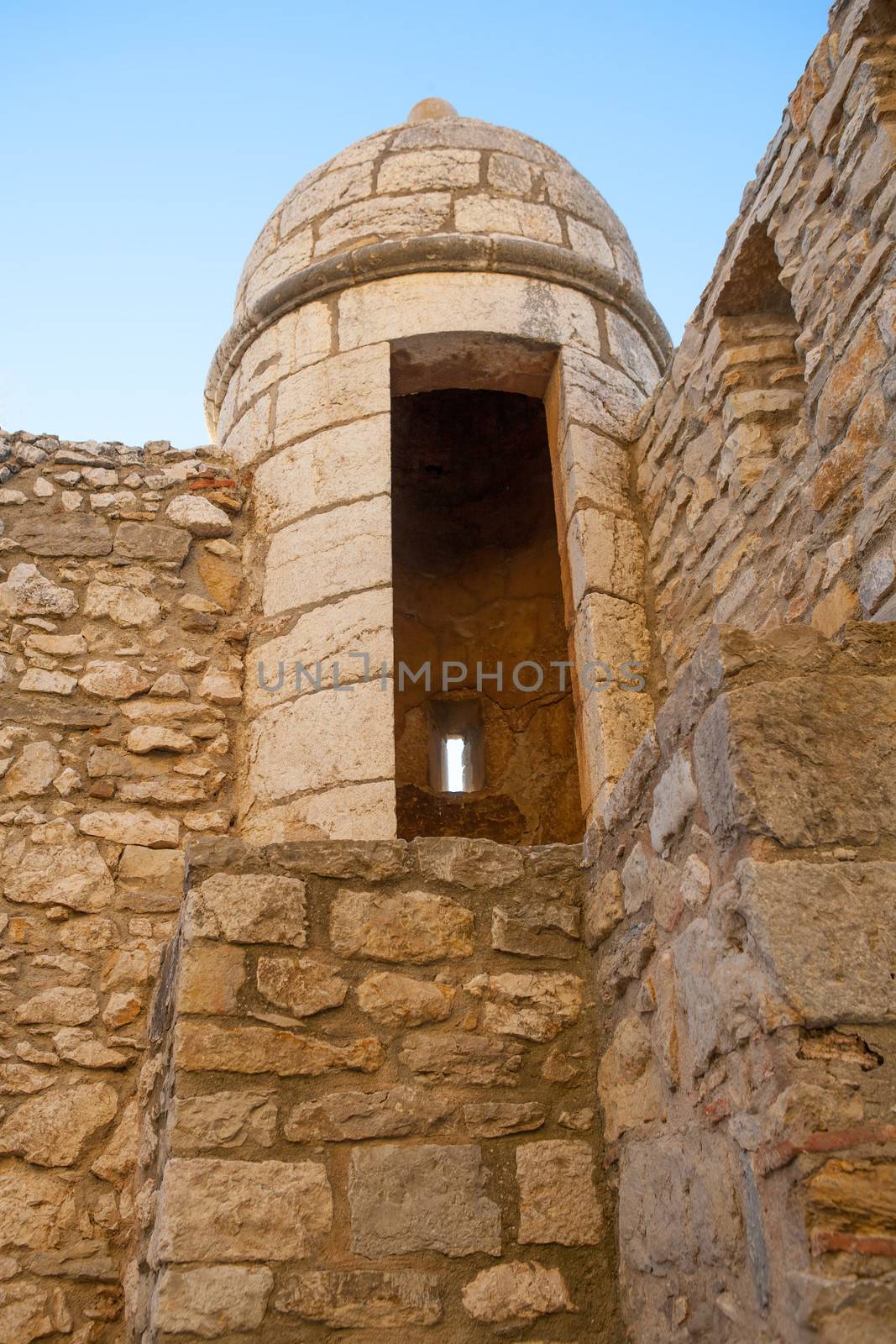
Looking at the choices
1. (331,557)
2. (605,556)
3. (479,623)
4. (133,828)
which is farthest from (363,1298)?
(479,623)

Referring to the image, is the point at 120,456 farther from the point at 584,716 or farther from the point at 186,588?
the point at 584,716

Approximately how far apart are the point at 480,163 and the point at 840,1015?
447 cm

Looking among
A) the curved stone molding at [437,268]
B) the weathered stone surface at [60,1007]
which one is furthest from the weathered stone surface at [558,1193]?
the curved stone molding at [437,268]

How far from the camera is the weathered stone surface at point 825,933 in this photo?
5.17 feet

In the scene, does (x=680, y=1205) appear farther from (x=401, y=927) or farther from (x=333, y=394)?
(x=333, y=394)

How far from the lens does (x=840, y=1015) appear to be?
1.57 m

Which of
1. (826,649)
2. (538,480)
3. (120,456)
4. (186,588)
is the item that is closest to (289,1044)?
(826,649)

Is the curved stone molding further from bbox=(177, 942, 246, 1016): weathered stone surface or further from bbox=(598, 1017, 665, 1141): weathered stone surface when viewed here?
bbox=(598, 1017, 665, 1141): weathered stone surface

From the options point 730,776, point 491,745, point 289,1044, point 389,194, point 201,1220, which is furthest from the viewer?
point 491,745

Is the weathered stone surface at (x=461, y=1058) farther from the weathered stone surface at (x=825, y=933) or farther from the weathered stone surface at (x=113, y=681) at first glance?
the weathered stone surface at (x=113, y=681)

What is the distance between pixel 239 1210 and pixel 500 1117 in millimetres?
548

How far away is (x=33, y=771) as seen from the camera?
3.68 meters

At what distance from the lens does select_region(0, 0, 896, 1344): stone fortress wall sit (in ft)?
5.74

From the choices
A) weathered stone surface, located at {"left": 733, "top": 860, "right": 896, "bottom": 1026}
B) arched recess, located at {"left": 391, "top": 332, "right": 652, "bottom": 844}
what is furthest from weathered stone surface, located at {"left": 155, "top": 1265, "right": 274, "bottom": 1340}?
arched recess, located at {"left": 391, "top": 332, "right": 652, "bottom": 844}
